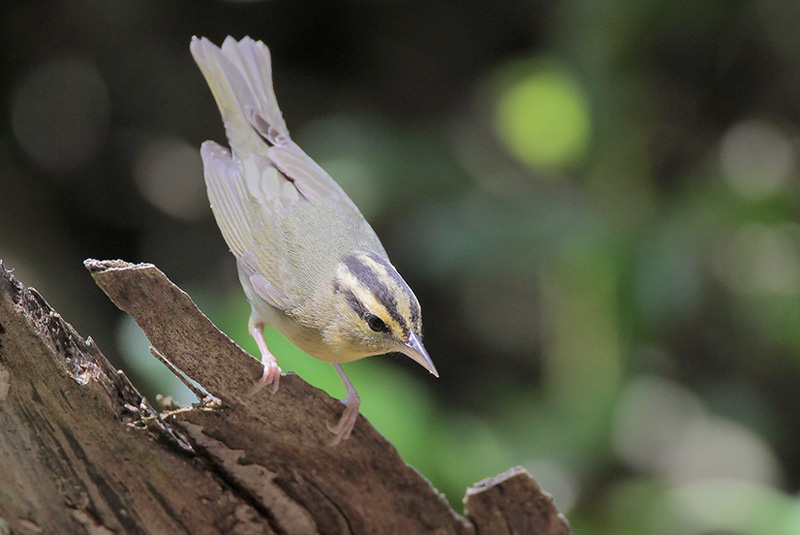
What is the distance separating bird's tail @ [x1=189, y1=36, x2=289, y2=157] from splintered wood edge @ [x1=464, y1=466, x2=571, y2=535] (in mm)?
1990

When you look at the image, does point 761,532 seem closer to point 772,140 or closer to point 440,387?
point 440,387

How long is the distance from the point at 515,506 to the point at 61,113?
484 centimetres

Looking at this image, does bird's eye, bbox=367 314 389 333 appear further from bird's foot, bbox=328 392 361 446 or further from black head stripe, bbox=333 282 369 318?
bird's foot, bbox=328 392 361 446

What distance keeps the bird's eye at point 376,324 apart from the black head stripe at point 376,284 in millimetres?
52

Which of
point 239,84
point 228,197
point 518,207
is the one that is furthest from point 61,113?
point 518,207

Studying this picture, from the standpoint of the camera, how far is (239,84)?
12.8ft

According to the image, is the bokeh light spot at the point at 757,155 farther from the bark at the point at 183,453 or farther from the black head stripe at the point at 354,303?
the bark at the point at 183,453

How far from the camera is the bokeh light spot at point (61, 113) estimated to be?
19.6 feet

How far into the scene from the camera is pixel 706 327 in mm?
5906

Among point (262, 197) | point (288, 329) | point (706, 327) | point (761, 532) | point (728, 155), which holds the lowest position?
point (288, 329)

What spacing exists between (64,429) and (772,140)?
524 centimetres

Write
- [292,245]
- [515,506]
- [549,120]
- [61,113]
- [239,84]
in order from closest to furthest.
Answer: [515,506]
[292,245]
[239,84]
[549,120]
[61,113]

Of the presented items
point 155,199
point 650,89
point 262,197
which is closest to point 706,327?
point 650,89

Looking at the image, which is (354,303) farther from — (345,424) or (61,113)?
(61,113)
